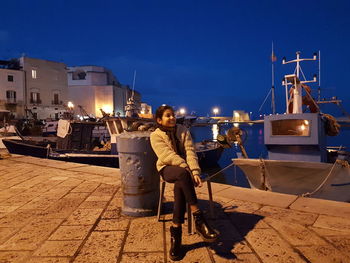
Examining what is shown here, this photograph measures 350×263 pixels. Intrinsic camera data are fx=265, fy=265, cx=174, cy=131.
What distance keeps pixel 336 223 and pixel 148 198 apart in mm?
2388

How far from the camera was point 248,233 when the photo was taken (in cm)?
302

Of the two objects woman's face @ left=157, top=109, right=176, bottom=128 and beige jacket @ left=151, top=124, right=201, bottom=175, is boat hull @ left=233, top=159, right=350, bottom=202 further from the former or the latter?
woman's face @ left=157, top=109, right=176, bottom=128

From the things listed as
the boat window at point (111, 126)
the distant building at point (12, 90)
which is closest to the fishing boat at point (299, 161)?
the boat window at point (111, 126)

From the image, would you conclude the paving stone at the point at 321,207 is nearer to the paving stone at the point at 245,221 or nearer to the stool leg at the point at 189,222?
the paving stone at the point at 245,221

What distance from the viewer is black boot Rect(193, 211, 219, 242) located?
8.48ft

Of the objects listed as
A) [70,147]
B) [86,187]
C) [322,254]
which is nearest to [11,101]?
[70,147]

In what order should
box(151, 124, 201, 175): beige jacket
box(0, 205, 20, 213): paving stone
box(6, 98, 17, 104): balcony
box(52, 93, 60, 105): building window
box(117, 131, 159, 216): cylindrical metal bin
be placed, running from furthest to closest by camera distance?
box(52, 93, 60, 105): building window, box(6, 98, 17, 104): balcony, box(0, 205, 20, 213): paving stone, box(117, 131, 159, 216): cylindrical metal bin, box(151, 124, 201, 175): beige jacket

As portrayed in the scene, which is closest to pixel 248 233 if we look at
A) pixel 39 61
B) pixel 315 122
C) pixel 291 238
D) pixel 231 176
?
pixel 291 238

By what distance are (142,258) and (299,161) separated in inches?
265

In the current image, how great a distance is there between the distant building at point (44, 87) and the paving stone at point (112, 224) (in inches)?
1701

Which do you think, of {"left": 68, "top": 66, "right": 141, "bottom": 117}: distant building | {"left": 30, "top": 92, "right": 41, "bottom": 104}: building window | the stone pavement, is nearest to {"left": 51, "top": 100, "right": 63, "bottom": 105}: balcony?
{"left": 30, "top": 92, "right": 41, "bottom": 104}: building window

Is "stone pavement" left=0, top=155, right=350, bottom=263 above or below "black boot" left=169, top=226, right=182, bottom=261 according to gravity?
below

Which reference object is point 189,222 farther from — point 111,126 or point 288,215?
point 111,126

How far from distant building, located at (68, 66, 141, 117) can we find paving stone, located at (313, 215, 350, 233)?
4938 centimetres
